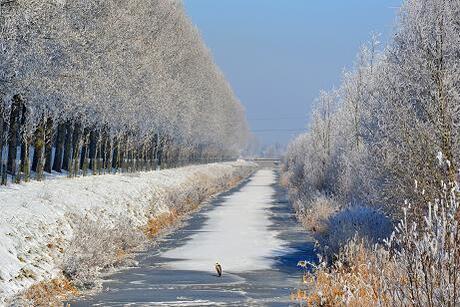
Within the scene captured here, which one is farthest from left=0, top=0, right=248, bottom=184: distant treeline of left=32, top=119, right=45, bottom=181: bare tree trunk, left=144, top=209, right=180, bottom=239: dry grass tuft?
left=144, top=209, right=180, bottom=239: dry grass tuft

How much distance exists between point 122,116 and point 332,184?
1201 centimetres

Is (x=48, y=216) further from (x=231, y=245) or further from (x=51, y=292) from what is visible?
(x=231, y=245)

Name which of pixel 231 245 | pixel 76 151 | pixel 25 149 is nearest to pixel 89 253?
pixel 231 245

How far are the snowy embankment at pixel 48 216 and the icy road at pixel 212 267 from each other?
4.58 feet

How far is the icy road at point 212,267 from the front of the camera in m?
15.9

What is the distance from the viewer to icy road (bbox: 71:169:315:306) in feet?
52.0

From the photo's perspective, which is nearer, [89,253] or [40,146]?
[89,253]

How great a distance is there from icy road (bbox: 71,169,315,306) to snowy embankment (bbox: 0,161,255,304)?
55.0 inches

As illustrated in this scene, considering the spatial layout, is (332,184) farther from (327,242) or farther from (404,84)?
(404,84)

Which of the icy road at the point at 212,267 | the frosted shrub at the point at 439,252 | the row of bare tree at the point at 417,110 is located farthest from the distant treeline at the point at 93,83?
the frosted shrub at the point at 439,252

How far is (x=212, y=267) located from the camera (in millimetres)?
21000

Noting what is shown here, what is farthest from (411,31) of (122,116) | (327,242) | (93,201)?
(122,116)

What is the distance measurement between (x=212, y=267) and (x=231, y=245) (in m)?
5.20

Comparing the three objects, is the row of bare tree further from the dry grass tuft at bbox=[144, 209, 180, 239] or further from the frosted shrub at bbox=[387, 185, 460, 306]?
the dry grass tuft at bbox=[144, 209, 180, 239]
